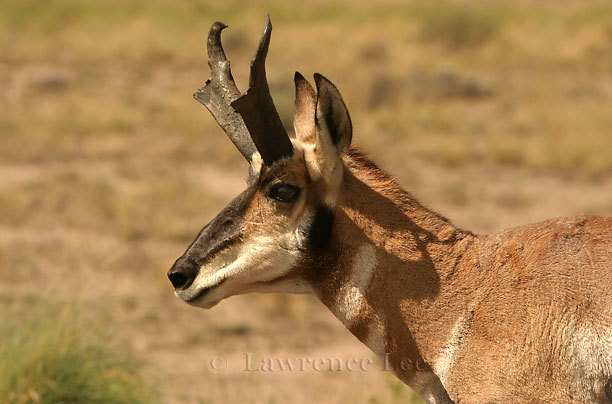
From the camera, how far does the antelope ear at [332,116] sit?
3.76 meters

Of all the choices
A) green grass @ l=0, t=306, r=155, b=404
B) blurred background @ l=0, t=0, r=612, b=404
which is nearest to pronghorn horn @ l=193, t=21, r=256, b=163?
blurred background @ l=0, t=0, r=612, b=404

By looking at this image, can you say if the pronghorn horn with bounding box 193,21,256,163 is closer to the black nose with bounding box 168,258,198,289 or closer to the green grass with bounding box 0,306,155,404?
the black nose with bounding box 168,258,198,289

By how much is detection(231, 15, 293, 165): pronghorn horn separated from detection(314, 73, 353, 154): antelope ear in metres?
0.20

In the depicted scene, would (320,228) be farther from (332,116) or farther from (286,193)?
(332,116)

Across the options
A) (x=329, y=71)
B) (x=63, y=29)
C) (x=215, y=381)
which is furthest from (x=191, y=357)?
(x=63, y=29)

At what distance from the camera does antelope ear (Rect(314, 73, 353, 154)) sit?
3.76m

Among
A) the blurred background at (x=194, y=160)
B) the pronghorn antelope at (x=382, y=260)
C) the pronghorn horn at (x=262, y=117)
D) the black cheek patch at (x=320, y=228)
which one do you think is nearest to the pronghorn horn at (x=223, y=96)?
the pronghorn antelope at (x=382, y=260)

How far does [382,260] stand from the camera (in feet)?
13.2

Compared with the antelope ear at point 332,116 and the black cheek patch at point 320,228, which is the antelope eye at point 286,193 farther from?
the antelope ear at point 332,116

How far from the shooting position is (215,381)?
9.51 meters

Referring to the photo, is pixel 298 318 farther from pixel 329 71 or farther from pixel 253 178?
pixel 329 71

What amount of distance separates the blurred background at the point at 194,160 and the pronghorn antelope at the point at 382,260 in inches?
83.8

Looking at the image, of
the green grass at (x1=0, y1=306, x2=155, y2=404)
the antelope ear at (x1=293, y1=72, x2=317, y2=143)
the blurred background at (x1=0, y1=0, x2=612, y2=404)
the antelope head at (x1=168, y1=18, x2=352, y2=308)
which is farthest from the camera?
the blurred background at (x1=0, y1=0, x2=612, y2=404)

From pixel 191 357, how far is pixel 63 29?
25.0 meters
